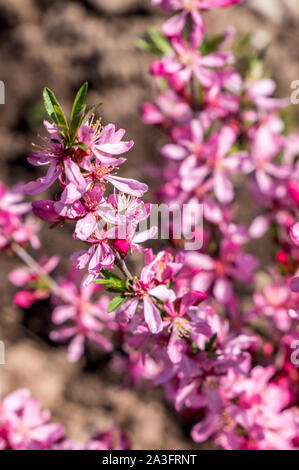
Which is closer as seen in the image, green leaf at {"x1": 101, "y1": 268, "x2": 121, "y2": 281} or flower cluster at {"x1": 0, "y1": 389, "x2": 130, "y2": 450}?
green leaf at {"x1": 101, "y1": 268, "x2": 121, "y2": 281}

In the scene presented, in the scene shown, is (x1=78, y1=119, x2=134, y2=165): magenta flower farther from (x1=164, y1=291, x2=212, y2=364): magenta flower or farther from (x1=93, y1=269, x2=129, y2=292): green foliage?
(x1=164, y1=291, x2=212, y2=364): magenta flower

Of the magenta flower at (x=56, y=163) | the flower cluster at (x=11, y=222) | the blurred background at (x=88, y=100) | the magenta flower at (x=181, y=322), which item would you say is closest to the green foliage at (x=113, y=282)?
the magenta flower at (x=181, y=322)

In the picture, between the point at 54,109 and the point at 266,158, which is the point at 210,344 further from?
the point at 266,158

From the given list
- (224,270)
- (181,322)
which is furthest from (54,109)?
(224,270)

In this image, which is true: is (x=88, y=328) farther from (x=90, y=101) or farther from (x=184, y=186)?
(x=90, y=101)

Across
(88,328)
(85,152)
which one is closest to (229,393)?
(88,328)

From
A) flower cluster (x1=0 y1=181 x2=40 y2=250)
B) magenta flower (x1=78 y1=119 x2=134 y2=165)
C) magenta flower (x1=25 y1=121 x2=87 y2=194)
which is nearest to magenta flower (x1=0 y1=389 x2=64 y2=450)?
flower cluster (x1=0 y1=181 x2=40 y2=250)
